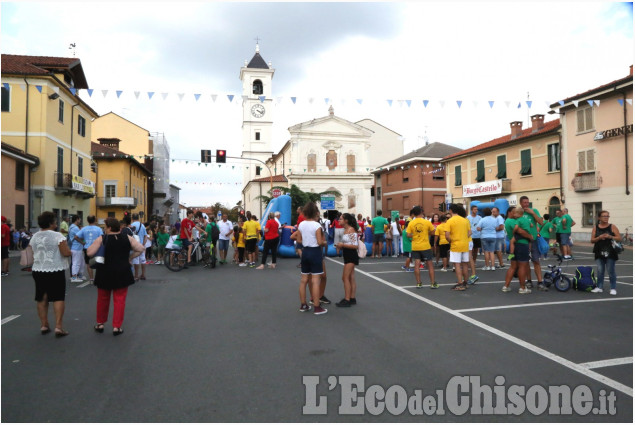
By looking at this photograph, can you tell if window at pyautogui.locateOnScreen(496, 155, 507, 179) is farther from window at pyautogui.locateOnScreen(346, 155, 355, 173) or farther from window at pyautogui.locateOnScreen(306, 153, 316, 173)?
window at pyautogui.locateOnScreen(306, 153, 316, 173)

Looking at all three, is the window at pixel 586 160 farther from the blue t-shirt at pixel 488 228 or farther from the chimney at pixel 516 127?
the blue t-shirt at pixel 488 228

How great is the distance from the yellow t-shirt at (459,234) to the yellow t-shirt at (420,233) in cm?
47

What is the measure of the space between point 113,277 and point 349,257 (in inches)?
145

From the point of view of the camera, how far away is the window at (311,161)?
54.1 metres

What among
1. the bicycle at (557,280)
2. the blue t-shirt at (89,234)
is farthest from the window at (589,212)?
the blue t-shirt at (89,234)

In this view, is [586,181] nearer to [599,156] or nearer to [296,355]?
[599,156]

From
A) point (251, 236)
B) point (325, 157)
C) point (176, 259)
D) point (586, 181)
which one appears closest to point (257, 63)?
point (325, 157)

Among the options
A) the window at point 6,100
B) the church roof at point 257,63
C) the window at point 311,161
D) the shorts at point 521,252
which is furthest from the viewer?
the church roof at point 257,63

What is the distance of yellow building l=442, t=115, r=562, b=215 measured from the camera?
2852cm

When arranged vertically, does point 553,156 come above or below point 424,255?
above

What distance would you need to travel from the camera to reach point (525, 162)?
101 feet

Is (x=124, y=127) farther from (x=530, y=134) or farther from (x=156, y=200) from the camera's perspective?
(x=530, y=134)

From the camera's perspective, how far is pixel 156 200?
63312mm

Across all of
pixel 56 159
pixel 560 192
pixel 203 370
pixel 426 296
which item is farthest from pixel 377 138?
pixel 203 370
